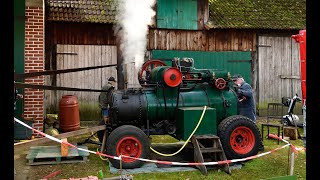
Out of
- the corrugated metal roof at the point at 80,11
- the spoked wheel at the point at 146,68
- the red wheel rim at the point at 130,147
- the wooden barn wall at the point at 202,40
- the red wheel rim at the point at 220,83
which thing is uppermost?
the corrugated metal roof at the point at 80,11

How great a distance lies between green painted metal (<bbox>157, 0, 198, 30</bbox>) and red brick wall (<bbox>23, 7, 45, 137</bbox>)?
15.5 feet

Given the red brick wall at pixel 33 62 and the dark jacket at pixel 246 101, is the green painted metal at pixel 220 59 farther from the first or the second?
the dark jacket at pixel 246 101

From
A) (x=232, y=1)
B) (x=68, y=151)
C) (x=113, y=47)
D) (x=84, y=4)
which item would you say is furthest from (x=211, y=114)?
(x=232, y=1)

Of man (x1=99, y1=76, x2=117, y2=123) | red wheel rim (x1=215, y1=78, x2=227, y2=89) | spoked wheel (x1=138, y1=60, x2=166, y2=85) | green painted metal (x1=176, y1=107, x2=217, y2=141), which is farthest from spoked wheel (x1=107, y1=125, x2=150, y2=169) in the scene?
red wheel rim (x1=215, y1=78, x2=227, y2=89)

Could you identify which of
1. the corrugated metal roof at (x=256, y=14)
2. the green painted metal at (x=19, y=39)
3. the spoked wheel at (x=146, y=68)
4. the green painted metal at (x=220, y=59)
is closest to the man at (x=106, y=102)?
the spoked wheel at (x=146, y=68)

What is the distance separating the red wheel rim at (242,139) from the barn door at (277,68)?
6845 millimetres

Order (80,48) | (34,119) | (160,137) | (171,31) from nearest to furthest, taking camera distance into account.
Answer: (34,119) < (160,137) < (80,48) < (171,31)

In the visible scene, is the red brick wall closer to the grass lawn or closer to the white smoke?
the white smoke

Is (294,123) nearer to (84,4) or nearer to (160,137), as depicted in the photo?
(160,137)

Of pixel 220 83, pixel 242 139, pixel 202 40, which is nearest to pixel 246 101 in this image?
pixel 220 83

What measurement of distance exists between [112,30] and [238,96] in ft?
18.6

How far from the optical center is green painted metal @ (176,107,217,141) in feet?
23.4

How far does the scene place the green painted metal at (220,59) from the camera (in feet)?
42.6

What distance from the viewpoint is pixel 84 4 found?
41.3 feet
